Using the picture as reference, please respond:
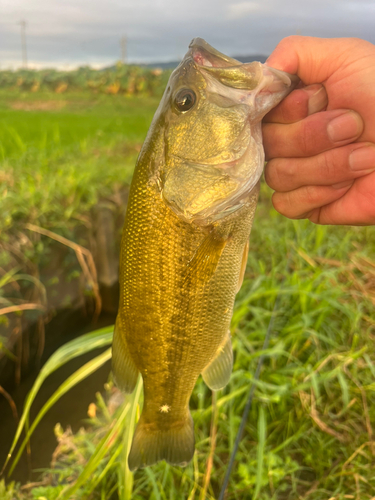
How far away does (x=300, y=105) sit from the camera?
1.17 m

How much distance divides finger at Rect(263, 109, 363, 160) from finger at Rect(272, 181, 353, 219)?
0.19m

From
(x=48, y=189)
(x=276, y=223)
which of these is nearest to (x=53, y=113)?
(x=48, y=189)

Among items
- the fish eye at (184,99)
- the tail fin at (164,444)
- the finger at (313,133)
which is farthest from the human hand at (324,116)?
the tail fin at (164,444)

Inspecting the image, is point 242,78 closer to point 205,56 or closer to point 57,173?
point 205,56

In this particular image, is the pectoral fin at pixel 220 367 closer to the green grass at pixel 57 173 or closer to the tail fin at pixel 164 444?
the tail fin at pixel 164 444

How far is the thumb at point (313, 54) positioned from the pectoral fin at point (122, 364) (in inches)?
43.1

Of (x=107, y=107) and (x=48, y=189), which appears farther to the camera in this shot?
(x=107, y=107)

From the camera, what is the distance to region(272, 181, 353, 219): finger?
139 centimetres

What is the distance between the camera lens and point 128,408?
1.62 meters

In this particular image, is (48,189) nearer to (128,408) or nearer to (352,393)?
(128,408)

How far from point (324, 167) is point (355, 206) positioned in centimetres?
29

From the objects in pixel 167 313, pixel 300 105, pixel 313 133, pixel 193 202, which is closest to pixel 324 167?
pixel 313 133

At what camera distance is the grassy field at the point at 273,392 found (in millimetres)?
1670

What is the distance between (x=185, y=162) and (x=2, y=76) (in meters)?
14.2
